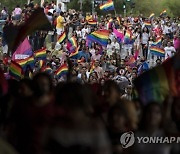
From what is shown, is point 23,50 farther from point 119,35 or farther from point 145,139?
point 119,35

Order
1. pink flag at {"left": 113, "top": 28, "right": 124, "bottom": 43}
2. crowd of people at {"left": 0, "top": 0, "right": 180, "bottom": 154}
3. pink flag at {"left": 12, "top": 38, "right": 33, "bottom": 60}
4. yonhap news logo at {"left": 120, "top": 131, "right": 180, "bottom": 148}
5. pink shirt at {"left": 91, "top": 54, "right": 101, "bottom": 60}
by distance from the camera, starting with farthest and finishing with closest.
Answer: pink flag at {"left": 113, "top": 28, "right": 124, "bottom": 43}
pink shirt at {"left": 91, "top": 54, "right": 101, "bottom": 60}
pink flag at {"left": 12, "top": 38, "right": 33, "bottom": 60}
yonhap news logo at {"left": 120, "top": 131, "right": 180, "bottom": 148}
crowd of people at {"left": 0, "top": 0, "right": 180, "bottom": 154}

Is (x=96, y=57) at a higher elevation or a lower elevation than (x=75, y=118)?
lower

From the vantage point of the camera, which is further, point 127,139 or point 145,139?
point 127,139

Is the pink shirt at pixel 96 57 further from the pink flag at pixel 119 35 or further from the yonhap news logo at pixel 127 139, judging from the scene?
the yonhap news logo at pixel 127 139

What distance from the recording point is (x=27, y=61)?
1223 centimetres

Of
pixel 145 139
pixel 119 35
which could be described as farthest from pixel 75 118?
pixel 119 35

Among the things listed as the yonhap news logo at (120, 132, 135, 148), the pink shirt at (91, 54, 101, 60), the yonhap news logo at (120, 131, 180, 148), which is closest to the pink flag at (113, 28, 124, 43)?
the pink shirt at (91, 54, 101, 60)

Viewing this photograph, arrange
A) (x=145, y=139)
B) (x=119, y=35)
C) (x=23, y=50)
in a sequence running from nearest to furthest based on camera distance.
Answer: (x=145, y=139) < (x=23, y=50) < (x=119, y=35)

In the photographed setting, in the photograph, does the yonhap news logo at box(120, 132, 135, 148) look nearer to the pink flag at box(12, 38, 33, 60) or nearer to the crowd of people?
the crowd of people

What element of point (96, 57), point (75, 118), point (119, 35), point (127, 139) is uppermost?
point (75, 118)

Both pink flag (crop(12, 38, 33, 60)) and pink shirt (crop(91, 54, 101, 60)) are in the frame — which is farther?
pink shirt (crop(91, 54, 101, 60))

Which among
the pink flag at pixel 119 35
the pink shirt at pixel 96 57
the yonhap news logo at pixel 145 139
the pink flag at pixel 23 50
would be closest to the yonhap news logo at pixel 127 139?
the yonhap news logo at pixel 145 139

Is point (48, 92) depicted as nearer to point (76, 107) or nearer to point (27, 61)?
point (76, 107)

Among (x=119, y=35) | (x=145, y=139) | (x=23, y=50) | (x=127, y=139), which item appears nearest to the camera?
(x=145, y=139)
